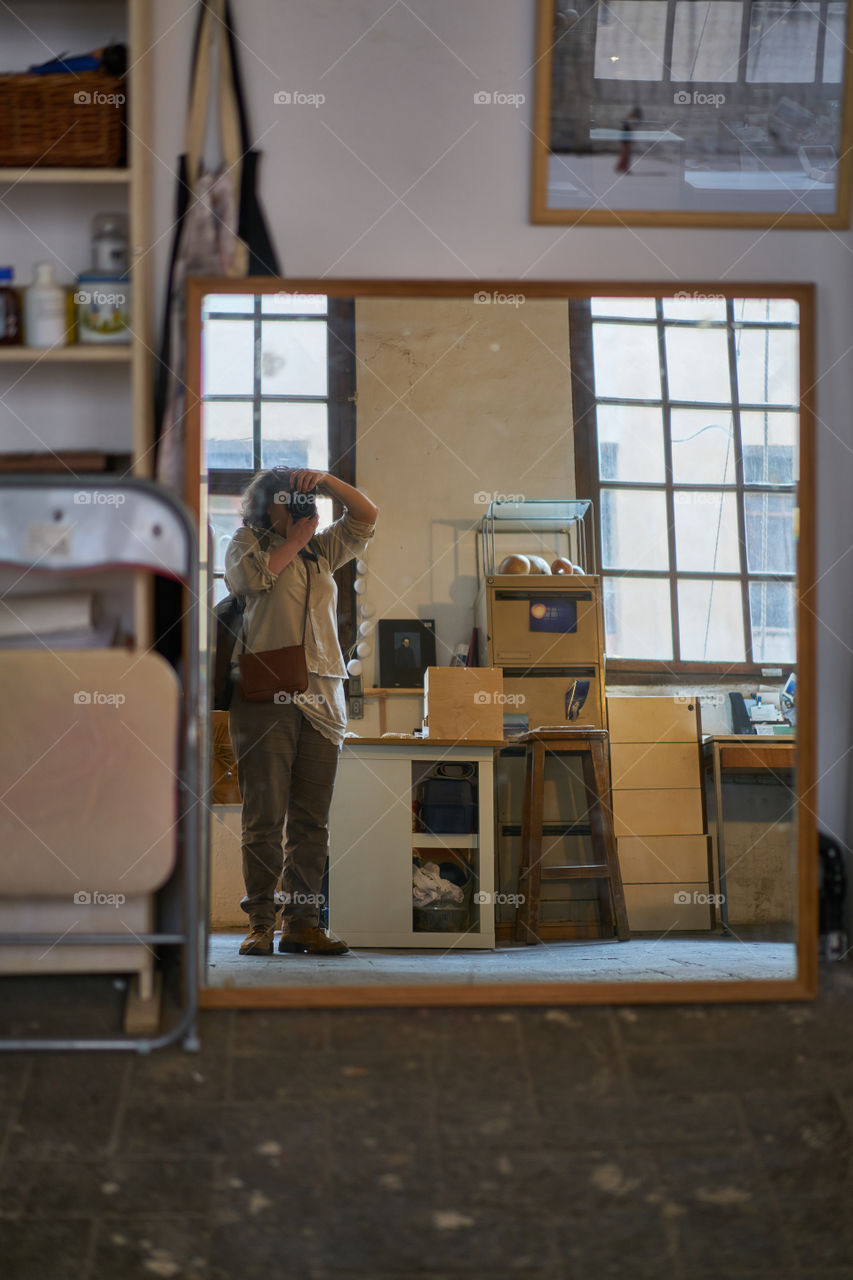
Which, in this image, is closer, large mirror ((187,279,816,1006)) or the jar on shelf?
the jar on shelf

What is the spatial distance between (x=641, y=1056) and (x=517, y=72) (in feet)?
6.86

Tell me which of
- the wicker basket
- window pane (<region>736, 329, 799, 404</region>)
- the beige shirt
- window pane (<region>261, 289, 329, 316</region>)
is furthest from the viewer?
window pane (<region>261, 289, 329, 316</region>)

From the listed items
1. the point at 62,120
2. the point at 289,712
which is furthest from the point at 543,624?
the point at 62,120

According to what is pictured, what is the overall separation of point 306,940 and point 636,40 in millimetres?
2481

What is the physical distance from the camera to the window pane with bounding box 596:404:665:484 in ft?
15.1

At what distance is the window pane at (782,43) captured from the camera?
8.40ft

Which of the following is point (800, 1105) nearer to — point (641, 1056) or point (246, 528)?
point (641, 1056)

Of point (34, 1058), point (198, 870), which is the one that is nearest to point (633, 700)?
point (198, 870)

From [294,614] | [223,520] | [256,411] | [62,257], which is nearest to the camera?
[62,257]

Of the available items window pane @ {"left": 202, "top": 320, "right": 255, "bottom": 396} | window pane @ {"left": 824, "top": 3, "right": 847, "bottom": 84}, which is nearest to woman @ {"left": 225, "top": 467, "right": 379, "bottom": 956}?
window pane @ {"left": 202, "top": 320, "right": 255, "bottom": 396}

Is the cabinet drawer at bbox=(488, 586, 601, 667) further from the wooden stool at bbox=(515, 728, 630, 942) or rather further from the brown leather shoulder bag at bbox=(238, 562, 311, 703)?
the brown leather shoulder bag at bbox=(238, 562, 311, 703)

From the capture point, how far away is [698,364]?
4.48 m

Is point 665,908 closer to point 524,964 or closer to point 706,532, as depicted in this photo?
point 524,964

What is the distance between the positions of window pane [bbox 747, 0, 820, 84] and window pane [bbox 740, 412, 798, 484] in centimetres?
114
